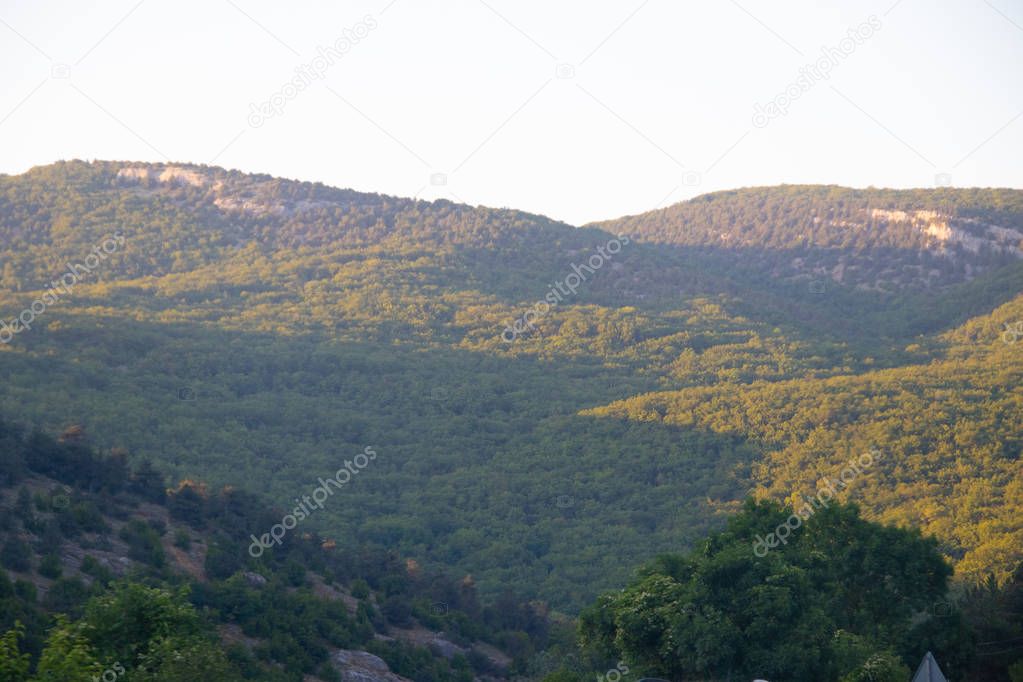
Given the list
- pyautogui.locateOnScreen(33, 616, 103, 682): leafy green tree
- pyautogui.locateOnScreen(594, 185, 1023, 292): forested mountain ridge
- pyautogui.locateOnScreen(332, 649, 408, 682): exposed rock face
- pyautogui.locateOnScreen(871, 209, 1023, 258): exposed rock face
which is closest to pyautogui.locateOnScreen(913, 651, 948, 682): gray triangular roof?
pyautogui.locateOnScreen(332, 649, 408, 682): exposed rock face

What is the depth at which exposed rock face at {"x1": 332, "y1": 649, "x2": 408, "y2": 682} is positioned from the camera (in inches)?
1081

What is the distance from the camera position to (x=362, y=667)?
92.4ft

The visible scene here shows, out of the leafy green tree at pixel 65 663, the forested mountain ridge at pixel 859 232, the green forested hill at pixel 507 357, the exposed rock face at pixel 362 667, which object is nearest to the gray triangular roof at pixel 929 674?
the exposed rock face at pixel 362 667

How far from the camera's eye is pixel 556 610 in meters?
44.5

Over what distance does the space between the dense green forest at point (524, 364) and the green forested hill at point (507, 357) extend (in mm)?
248

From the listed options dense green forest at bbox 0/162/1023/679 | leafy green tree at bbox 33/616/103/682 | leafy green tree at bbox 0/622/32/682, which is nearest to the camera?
leafy green tree at bbox 0/622/32/682

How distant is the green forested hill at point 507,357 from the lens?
172 feet

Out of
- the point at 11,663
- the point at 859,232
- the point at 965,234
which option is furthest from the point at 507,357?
the point at 11,663

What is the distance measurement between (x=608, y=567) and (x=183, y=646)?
3255 centimetres

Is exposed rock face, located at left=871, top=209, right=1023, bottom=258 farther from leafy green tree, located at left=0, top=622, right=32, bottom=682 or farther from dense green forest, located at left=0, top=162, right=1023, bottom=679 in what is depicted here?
leafy green tree, located at left=0, top=622, right=32, bottom=682

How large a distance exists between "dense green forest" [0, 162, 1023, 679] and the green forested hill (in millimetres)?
248

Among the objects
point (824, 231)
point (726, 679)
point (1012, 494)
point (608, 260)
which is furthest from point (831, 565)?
point (824, 231)

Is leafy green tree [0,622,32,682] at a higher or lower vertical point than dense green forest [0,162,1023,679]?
lower

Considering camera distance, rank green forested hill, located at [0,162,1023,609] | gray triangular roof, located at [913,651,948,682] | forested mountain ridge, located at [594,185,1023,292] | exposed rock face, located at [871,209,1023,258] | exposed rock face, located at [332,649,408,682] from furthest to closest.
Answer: forested mountain ridge, located at [594,185,1023,292], exposed rock face, located at [871,209,1023,258], green forested hill, located at [0,162,1023,609], exposed rock face, located at [332,649,408,682], gray triangular roof, located at [913,651,948,682]
